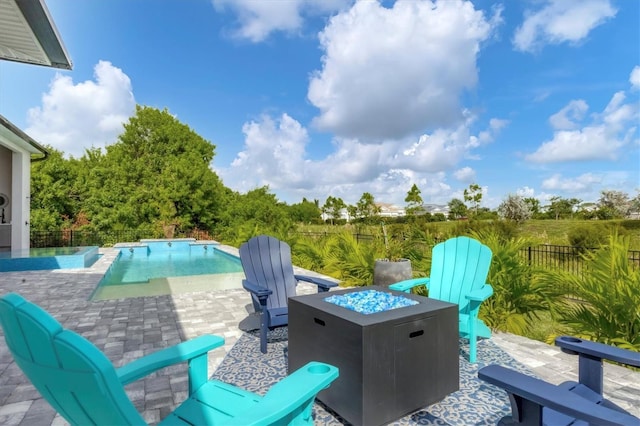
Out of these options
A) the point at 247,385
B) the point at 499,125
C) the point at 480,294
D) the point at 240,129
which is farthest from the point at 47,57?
the point at 499,125

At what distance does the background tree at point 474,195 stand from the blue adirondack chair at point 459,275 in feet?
83.0

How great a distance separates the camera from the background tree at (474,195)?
2697cm

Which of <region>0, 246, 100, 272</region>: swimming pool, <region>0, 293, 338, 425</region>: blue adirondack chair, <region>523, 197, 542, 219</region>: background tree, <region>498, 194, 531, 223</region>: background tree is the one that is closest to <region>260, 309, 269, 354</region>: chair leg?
<region>0, 293, 338, 425</region>: blue adirondack chair

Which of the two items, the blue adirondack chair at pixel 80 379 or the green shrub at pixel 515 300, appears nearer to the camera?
the blue adirondack chair at pixel 80 379

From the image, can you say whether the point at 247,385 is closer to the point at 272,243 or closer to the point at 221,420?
the point at 221,420

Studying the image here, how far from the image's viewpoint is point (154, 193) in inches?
731

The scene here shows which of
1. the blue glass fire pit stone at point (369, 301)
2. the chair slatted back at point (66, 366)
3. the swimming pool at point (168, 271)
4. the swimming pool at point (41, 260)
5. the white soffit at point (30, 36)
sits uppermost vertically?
the white soffit at point (30, 36)

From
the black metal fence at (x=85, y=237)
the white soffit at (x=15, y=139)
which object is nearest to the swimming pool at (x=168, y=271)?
the black metal fence at (x=85, y=237)

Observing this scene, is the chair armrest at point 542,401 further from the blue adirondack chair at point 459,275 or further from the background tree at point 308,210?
the background tree at point 308,210

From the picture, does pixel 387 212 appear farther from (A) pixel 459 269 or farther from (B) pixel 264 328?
(B) pixel 264 328

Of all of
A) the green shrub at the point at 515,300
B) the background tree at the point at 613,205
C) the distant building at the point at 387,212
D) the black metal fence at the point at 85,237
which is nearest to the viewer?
the green shrub at the point at 515,300

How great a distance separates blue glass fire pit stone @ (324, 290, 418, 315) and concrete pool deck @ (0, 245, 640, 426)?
49.2 inches

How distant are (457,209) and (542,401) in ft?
92.4

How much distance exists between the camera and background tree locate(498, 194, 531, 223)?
23188 millimetres
